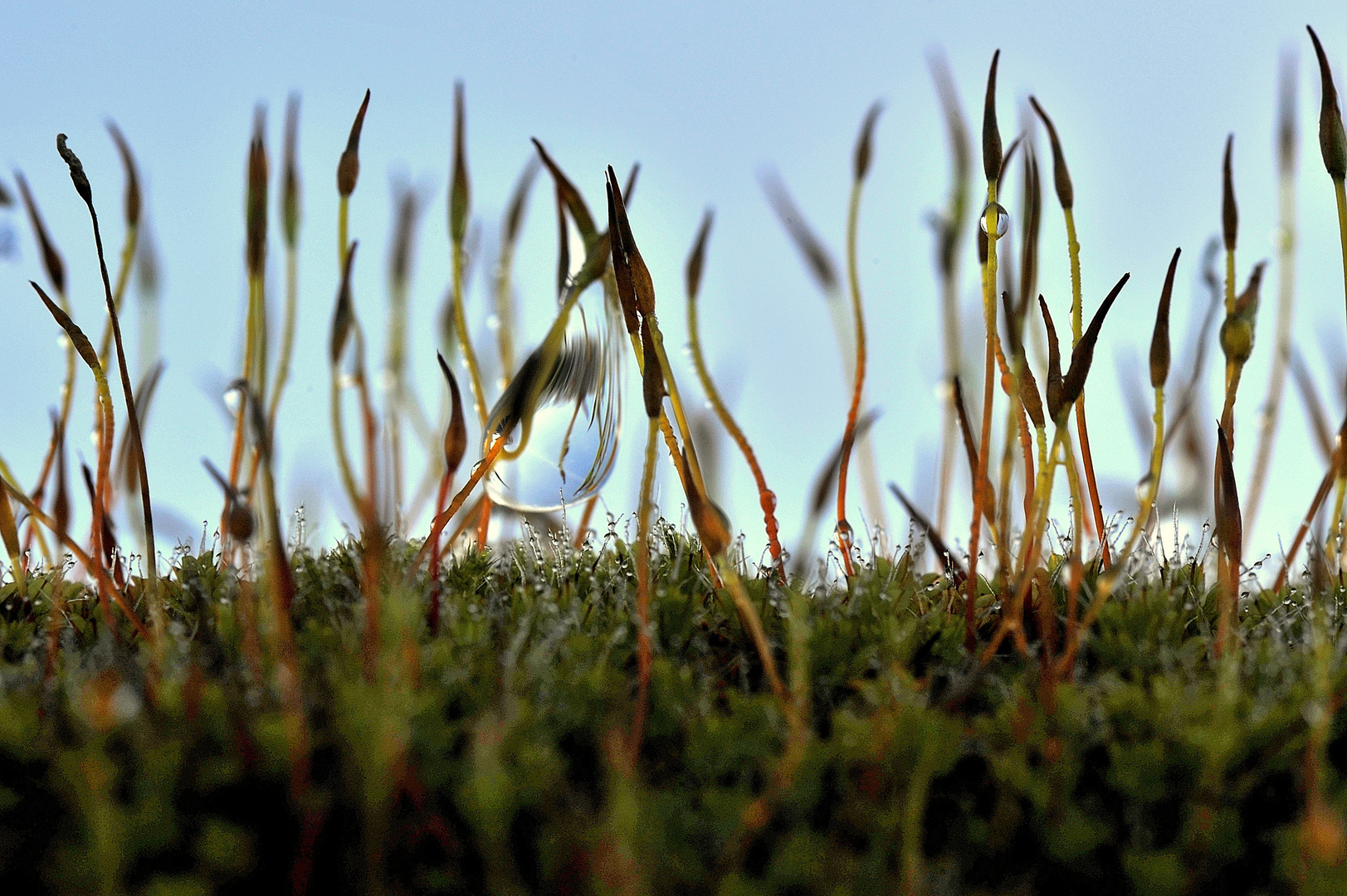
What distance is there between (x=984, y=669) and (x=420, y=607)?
0.65m

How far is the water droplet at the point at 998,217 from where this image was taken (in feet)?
3.97

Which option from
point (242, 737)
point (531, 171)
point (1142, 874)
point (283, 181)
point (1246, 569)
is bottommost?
point (1142, 874)

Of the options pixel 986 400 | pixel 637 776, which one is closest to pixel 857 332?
pixel 986 400

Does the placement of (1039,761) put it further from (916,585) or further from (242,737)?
(242,737)

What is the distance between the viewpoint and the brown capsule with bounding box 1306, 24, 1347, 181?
1.18 m

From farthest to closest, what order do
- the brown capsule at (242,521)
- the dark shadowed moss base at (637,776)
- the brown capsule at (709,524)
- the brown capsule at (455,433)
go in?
1. the brown capsule at (455,433)
2. the brown capsule at (709,524)
3. the brown capsule at (242,521)
4. the dark shadowed moss base at (637,776)

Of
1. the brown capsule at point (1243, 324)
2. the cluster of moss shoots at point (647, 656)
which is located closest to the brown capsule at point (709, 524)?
the cluster of moss shoots at point (647, 656)

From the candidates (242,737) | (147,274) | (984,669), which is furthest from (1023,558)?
(147,274)

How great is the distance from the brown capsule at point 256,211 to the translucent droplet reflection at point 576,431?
391 millimetres

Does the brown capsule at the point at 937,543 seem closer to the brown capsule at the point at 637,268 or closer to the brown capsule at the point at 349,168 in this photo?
the brown capsule at the point at 637,268

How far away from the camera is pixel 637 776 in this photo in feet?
2.73

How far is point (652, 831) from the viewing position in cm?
72

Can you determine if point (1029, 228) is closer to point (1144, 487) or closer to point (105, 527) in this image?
point (1144, 487)

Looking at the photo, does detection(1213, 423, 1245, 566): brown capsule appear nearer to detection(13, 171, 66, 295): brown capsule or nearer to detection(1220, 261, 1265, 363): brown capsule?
detection(1220, 261, 1265, 363): brown capsule
